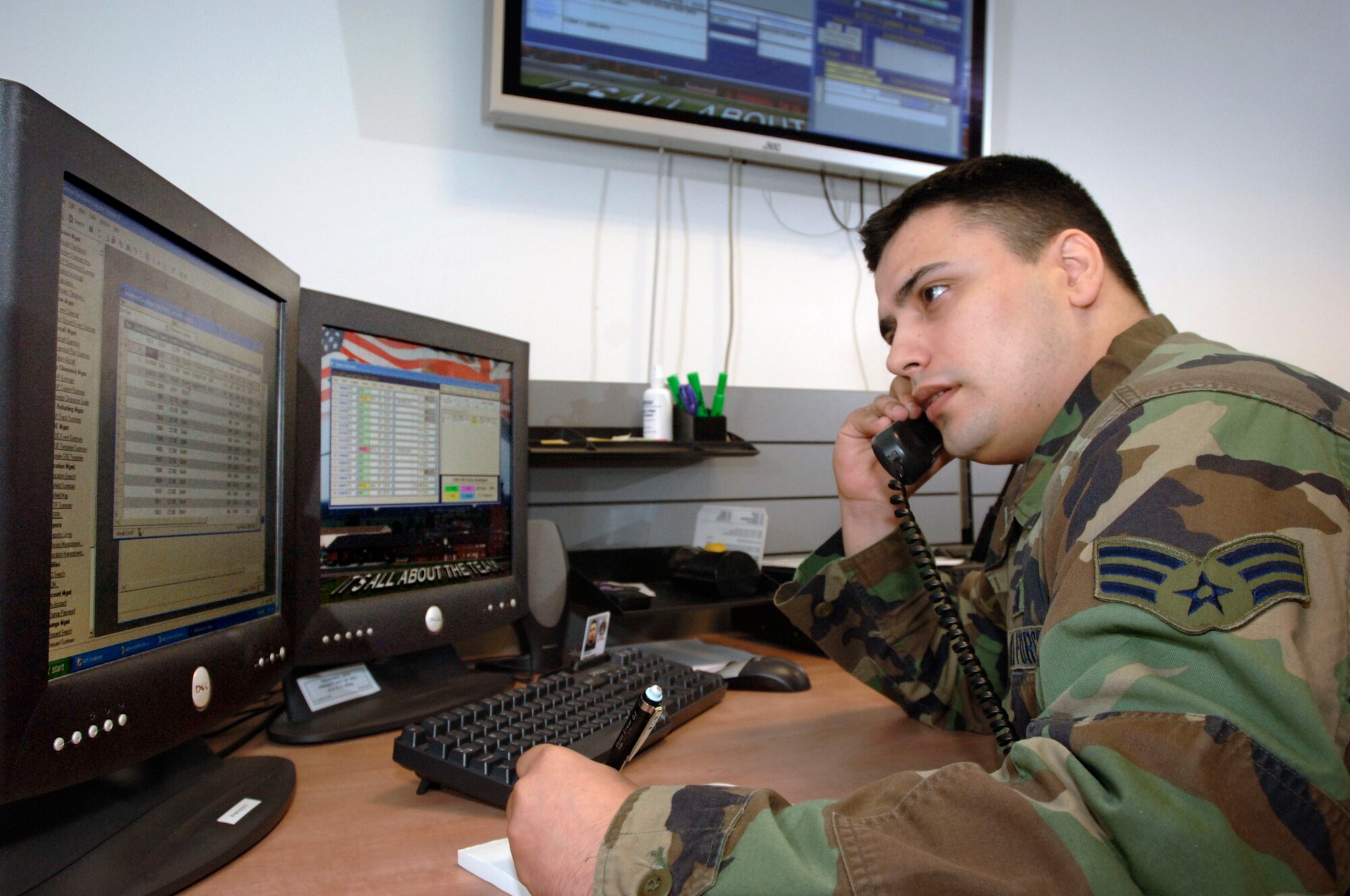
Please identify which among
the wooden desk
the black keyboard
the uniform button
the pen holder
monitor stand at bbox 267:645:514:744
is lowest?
the wooden desk

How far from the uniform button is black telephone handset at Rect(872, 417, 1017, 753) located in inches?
18.5

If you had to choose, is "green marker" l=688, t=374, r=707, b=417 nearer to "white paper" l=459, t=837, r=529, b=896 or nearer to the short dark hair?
the short dark hair

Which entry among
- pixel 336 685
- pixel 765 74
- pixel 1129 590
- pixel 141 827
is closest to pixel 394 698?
pixel 336 685

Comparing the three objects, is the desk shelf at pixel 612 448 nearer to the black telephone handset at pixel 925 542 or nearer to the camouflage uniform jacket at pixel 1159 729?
the black telephone handset at pixel 925 542

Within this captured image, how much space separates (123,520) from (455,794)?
0.35 m

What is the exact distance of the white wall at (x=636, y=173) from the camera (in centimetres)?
121

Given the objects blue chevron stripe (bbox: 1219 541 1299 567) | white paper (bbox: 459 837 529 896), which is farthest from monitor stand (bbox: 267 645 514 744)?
blue chevron stripe (bbox: 1219 541 1299 567)

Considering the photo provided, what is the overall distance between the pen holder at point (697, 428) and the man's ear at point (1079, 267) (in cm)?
61

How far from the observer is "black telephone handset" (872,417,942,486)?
105 centimetres

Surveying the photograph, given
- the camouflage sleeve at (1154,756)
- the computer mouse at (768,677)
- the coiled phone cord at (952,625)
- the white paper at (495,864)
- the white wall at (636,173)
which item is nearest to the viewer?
the camouflage sleeve at (1154,756)

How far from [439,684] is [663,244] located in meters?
0.87

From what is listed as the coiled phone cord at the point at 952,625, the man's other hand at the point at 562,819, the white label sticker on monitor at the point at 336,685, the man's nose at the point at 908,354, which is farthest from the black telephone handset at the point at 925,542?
the white label sticker on monitor at the point at 336,685

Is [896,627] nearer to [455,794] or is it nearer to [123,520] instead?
[455,794]

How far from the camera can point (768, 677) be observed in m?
1.04
